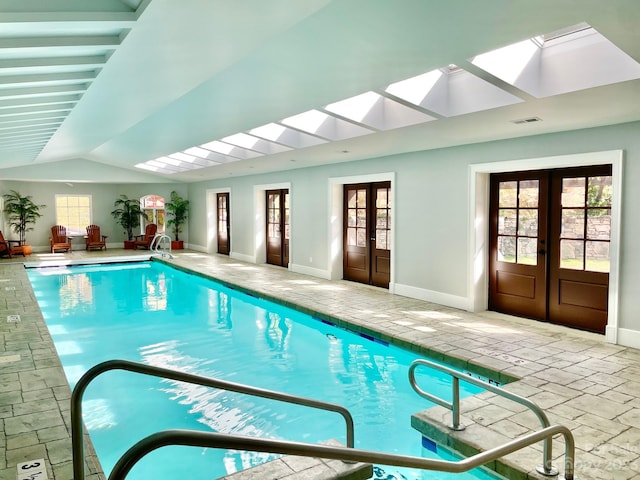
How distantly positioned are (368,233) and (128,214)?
1136 cm

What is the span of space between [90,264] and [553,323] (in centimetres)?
1283

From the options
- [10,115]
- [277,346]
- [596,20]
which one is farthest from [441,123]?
[10,115]

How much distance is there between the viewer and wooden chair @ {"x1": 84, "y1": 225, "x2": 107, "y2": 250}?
54.2 ft

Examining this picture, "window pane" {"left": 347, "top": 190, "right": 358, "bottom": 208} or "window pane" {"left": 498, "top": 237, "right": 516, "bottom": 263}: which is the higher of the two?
"window pane" {"left": 347, "top": 190, "right": 358, "bottom": 208}

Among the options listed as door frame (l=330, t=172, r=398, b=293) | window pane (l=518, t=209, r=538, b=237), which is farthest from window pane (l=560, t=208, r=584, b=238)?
door frame (l=330, t=172, r=398, b=293)

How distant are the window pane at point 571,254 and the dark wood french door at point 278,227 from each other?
7529 millimetres

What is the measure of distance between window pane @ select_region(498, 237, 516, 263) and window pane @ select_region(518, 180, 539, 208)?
552 mm

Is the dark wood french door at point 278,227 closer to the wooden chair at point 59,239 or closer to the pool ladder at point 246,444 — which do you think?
the wooden chair at point 59,239

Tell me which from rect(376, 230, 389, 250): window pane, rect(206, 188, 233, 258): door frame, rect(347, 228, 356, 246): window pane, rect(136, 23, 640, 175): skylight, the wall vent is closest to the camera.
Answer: rect(136, 23, 640, 175): skylight

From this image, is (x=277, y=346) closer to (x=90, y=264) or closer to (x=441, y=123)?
(x=441, y=123)

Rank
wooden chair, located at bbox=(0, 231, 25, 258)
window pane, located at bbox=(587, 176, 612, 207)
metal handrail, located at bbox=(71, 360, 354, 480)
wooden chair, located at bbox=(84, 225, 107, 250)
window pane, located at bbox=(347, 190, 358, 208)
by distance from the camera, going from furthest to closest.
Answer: wooden chair, located at bbox=(84, 225, 107, 250) → wooden chair, located at bbox=(0, 231, 25, 258) → window pane, located at bbox=(347, 190, 358, 208) → window pane, located at bbox=(587, 176, 612, 207) → metal handrail, located at bbox=(71, 360, 354, 480)

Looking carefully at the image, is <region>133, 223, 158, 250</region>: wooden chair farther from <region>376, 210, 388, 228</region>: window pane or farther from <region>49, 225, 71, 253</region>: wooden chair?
<region>376, 210, 388, 228</region>: window pane

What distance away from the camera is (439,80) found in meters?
5.44

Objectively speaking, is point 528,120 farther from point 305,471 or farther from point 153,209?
point 153,209
